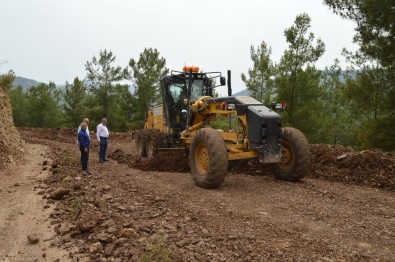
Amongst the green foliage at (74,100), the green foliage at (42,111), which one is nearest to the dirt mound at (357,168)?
the green foliage at (74,100)

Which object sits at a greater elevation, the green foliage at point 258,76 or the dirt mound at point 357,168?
the green foliage at point 258,76

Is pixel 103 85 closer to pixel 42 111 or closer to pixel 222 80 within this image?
pixel 42 111

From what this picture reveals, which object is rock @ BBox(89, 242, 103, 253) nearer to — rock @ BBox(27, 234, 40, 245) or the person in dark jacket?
rock @ BBox(27, 234, 40, 245)

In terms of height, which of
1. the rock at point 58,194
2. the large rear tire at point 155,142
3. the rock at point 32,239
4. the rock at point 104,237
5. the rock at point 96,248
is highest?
the large rear tire at point 155,142

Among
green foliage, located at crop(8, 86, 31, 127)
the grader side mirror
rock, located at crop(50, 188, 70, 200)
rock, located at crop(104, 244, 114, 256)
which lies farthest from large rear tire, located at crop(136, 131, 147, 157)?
green foliage, located at crop(8, 86, 31, 127)

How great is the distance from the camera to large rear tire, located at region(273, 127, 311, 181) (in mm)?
7910

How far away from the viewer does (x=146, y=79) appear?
113 ft

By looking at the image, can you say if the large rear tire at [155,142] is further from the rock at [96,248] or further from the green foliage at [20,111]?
the green foliage at [20,111]

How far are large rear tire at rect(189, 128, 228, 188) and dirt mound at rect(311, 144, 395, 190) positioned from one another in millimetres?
2749

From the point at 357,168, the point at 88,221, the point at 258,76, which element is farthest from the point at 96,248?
the point at 258,76

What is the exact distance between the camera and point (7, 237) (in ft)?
17.9

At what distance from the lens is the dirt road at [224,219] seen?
14.4ft

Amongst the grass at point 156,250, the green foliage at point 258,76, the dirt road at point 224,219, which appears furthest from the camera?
the green foliage at point 258,76

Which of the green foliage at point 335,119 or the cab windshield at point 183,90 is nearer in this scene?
the cab windshield at point 183,90
